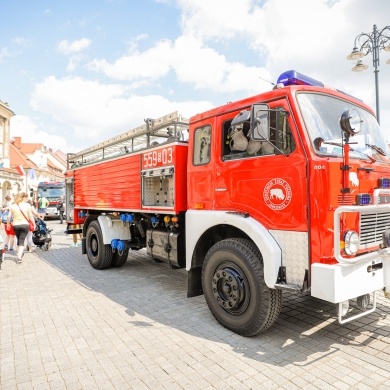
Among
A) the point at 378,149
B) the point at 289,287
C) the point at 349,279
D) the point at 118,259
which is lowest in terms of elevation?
the point at 118,259

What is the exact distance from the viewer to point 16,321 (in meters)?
4.26

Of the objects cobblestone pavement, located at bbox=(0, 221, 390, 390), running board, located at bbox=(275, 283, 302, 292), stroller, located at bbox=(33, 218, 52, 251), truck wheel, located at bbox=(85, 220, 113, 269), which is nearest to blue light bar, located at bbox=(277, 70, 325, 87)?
running board, located at bbox=(275, 283, 302, 292)

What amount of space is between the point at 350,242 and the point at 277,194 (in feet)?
2.72

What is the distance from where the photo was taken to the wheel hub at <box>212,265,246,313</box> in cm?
361

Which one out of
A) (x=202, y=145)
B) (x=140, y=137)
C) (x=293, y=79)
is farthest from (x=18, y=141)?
(x=293, y=79)

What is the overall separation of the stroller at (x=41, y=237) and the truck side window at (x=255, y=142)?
8152 millimetres

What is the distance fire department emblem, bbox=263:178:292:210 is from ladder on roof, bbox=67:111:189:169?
1947 mm

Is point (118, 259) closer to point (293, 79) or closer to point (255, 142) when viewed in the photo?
point (255, 142)

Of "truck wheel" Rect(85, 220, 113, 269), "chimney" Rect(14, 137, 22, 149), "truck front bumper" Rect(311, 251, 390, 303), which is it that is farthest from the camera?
"chimney" Rect(14, 137, 22, 149)

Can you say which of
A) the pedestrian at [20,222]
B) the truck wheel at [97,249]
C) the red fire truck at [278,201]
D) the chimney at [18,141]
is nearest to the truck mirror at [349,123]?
the red fire truck at [278,201]

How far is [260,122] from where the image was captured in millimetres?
3150

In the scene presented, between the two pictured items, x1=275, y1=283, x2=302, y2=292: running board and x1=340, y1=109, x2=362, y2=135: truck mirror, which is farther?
x1=275, y1=283, x2=302, y2=292: running board

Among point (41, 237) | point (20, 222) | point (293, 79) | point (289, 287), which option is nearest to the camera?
point (289, 287)

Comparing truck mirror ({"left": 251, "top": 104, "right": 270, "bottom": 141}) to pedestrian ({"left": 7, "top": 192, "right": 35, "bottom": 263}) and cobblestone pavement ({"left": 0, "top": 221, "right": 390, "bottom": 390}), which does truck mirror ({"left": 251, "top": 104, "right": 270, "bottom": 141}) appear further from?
pedestrian ({"left": 7, "top": 192, "right": 35, "bottom": 263})
